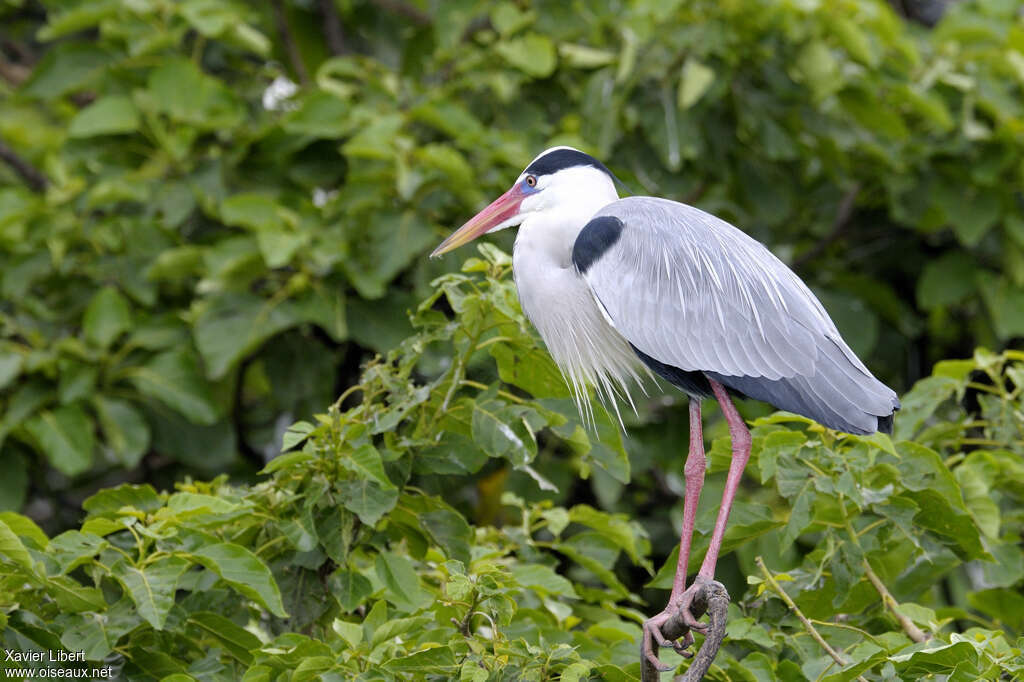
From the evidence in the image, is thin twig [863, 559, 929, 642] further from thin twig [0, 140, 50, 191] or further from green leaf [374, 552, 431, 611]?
thin twig [0, 140, 50, 191]

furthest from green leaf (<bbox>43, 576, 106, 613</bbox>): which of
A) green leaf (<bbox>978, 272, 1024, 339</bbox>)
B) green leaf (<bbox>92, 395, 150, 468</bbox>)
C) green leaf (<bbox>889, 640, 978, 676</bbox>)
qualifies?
green leaf (<bbox>978, 272, 1024, 339</bbox>)

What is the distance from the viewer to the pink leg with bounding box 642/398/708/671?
8.47 feet

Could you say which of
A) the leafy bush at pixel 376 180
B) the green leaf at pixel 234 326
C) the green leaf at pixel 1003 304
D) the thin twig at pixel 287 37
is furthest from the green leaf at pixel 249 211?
the green leaf at pixel 1003 304

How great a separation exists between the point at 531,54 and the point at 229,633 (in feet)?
10.2

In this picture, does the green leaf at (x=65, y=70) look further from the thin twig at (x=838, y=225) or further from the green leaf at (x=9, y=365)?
the thin twig at (x=838, y=225)

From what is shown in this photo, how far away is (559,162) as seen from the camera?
3146mm

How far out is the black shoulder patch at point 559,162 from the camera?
10.3 ft

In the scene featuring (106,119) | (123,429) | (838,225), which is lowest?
(123,429)

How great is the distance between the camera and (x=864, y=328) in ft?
17.7

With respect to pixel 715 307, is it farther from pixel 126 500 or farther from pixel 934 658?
pixel 126 500

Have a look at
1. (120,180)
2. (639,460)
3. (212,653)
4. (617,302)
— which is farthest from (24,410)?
(617,302)

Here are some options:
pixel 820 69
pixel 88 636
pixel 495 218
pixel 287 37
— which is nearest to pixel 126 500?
pixel 88 636

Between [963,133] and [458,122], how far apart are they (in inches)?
84.8

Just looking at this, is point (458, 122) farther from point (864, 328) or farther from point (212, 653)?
point (212, 653)
